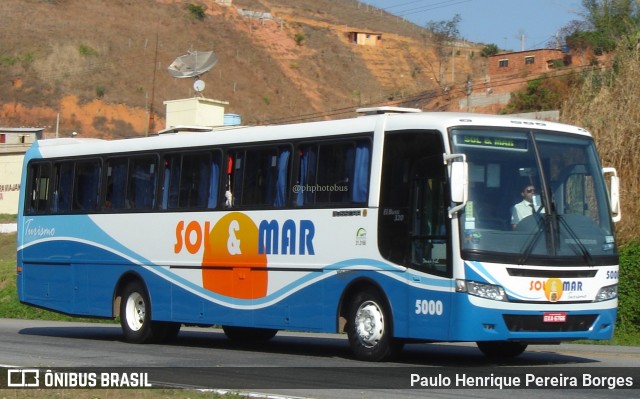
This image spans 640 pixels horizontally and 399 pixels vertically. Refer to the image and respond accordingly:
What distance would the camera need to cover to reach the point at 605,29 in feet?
229

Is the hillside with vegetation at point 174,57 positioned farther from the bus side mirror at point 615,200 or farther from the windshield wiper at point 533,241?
the windshield wiper at point 533,241

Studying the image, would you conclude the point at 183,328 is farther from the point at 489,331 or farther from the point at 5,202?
the point at 5,202

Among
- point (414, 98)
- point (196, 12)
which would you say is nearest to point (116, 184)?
point (414, 98)

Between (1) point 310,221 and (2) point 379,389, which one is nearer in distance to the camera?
(2) point 379,389

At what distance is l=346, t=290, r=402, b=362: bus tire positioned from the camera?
48.9ft

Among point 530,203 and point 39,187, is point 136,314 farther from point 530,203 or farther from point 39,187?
point 530,203

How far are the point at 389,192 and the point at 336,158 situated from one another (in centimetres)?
136

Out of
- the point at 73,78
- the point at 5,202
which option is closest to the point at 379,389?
the point at 5,202

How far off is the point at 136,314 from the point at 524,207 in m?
8.51

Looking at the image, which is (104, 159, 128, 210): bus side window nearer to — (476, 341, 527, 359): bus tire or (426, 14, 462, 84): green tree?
(476, 341, 527, 359): bus tire

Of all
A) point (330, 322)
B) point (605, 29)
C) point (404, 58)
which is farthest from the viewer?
point (404, 58)

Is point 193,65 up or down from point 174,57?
down

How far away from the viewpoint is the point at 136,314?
66.0 feet

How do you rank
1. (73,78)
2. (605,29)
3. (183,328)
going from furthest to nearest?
Answer: (73,78) → (605,29) → (183,328)
